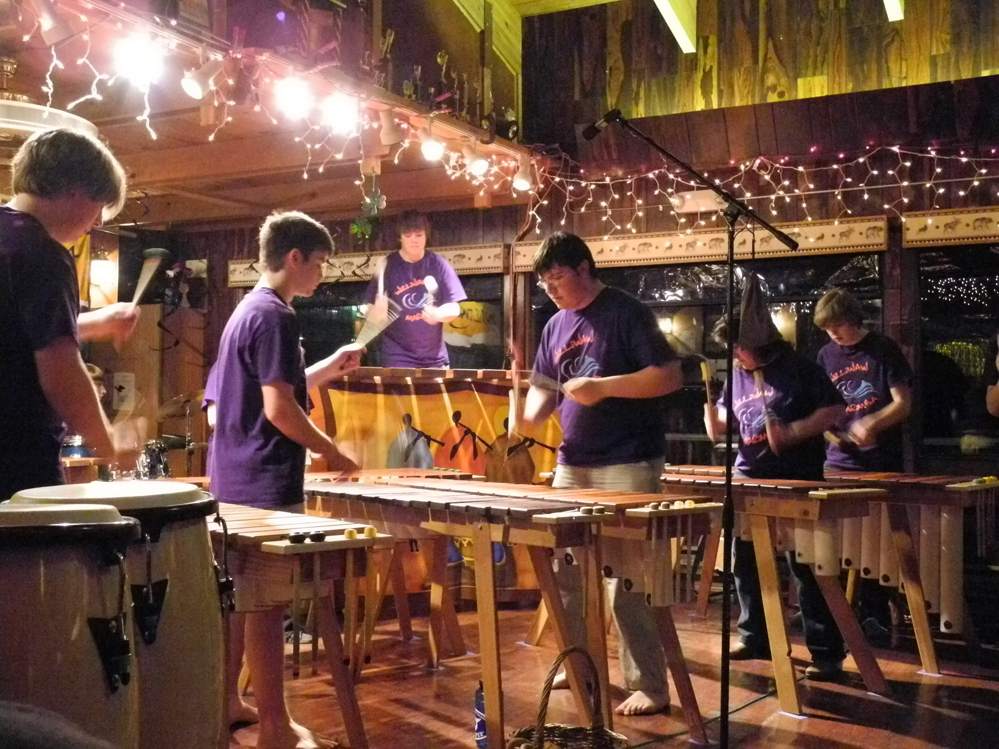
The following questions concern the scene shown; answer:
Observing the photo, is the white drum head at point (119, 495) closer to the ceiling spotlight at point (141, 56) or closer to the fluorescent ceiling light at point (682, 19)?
the ceiling spotlight at point (141, 56)

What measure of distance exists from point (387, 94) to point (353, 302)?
9.98 ft

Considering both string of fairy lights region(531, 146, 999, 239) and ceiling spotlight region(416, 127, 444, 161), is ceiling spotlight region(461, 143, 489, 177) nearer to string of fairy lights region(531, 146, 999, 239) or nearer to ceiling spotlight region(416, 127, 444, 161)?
ceiling spotlight region(416, 127, 444, 161)

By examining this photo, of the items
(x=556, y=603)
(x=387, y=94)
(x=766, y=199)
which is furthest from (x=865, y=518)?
(x=387, y=94)

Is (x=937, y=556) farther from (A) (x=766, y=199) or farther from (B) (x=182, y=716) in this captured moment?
(B) (x=182, y=716)

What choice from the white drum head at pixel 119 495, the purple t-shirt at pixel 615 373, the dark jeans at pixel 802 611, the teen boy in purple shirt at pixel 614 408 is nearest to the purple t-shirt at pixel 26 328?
the white drum head at pixel 119 495

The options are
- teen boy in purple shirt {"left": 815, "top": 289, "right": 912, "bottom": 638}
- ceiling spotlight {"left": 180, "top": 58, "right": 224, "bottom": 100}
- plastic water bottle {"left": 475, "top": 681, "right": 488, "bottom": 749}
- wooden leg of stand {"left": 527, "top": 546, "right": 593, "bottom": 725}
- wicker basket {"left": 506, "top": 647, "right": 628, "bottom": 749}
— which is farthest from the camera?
teen boy in purple shirt {"left": 815, "top": 289, "right": 912, "bottom": 638}

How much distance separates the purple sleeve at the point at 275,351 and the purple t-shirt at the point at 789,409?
2.06 meters

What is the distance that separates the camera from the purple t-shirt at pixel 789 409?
4355 millimetres

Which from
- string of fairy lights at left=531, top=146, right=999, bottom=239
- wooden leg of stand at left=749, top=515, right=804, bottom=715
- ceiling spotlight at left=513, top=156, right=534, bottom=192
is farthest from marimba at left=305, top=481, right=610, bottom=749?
string of fairy lights at left=531, top=146, right=999, bottom=239

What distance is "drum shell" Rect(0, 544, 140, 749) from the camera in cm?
159

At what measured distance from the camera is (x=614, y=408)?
3758mm

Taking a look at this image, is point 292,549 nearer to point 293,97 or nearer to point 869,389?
point 293,97

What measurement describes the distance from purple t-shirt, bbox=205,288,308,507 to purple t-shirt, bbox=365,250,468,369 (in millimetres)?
3442

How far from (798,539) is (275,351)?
7.30ft
